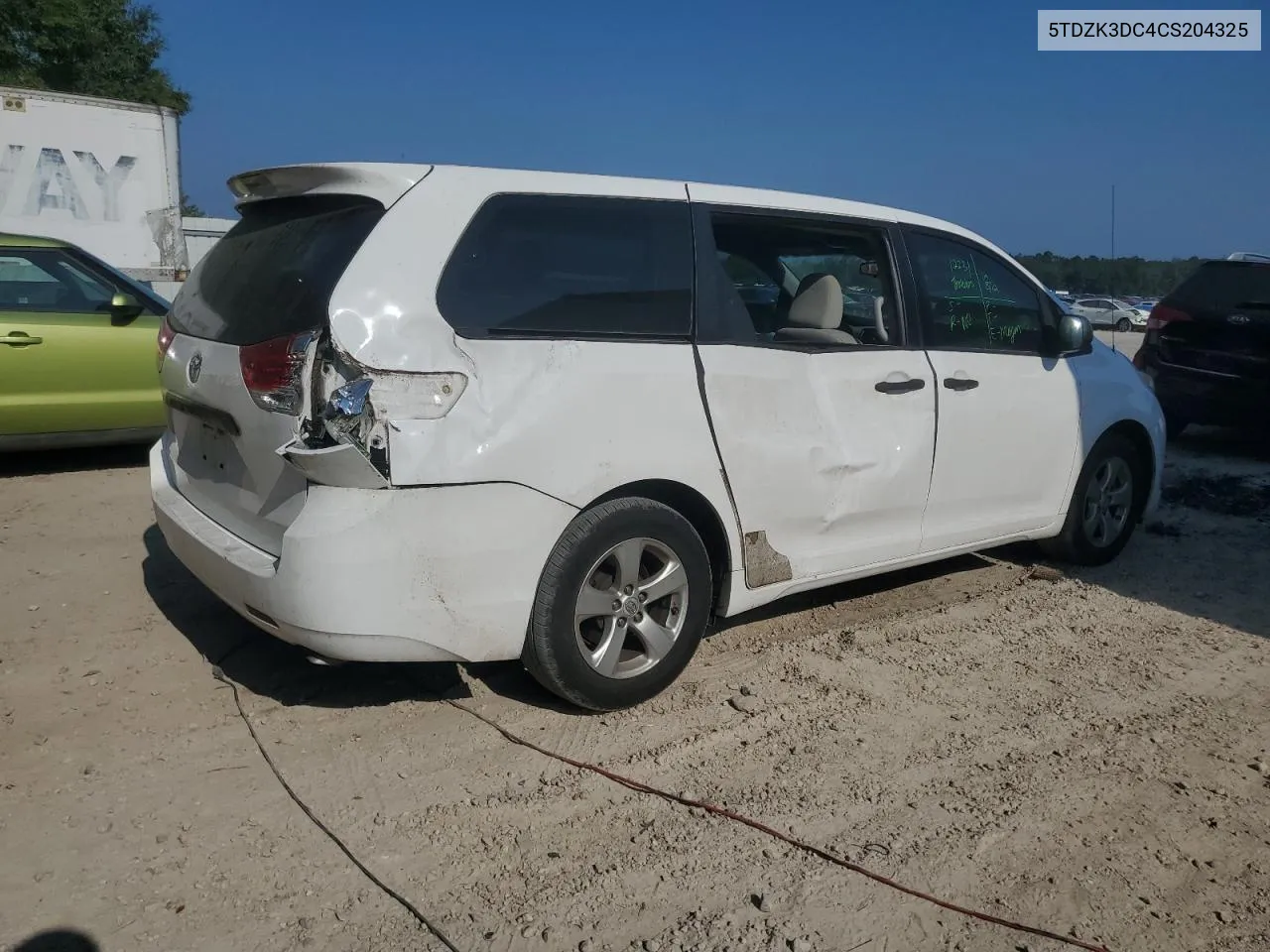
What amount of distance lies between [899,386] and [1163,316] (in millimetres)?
5803

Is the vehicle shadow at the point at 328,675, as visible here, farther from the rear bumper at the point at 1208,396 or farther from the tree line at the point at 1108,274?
the tree line at the point at 1108,274

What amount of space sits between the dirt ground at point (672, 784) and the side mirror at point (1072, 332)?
123cm

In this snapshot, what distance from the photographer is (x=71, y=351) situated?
7039 mm

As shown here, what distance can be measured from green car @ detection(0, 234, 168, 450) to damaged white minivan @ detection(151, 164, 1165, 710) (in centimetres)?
336

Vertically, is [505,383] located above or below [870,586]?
above

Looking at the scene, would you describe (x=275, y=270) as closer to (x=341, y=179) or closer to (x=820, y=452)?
(x=341, y=179)

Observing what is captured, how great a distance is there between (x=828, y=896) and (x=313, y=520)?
5.80 feet

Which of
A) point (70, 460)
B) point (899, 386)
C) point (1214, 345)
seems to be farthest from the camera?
point (1214, 345)

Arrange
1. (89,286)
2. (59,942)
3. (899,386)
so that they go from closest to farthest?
(59,942), (899,386), (89,286)

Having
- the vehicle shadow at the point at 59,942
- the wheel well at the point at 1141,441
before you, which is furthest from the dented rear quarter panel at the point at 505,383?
the wheel well at the point at 1141,441

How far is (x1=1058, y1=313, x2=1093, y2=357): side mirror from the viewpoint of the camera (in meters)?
5.19

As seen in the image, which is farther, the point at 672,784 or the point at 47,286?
the point at 47,286

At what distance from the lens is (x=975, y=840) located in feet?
10.1

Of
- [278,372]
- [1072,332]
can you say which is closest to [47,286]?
[278,372]
